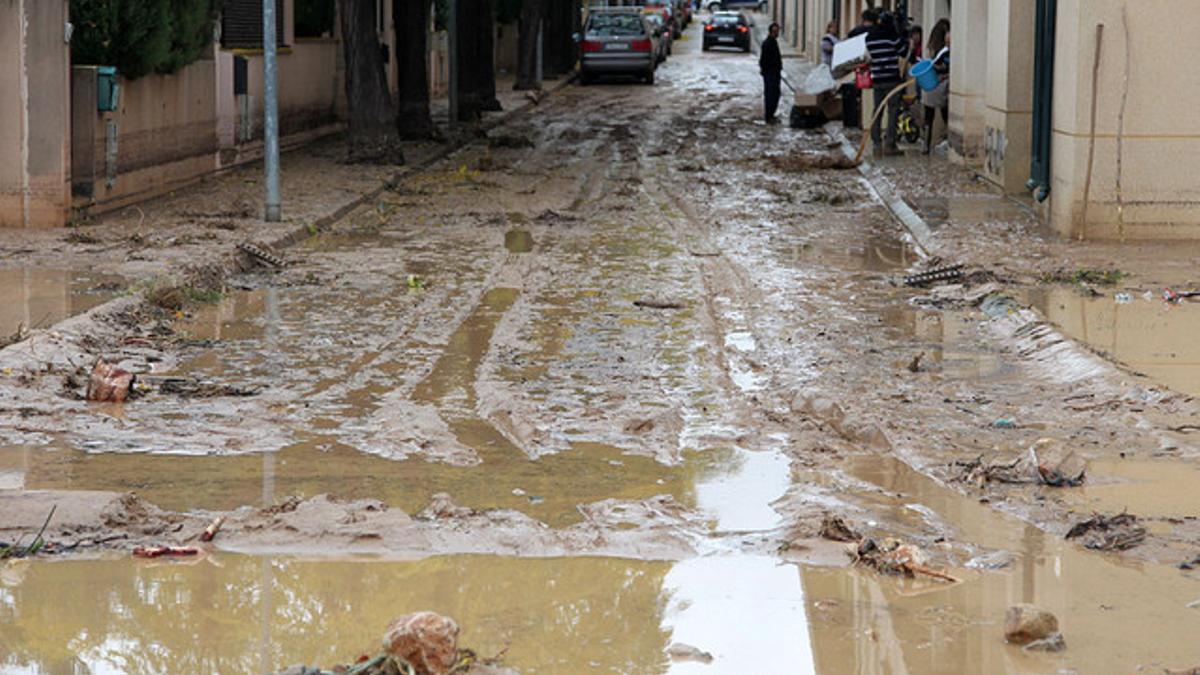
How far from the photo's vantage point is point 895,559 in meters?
6.67

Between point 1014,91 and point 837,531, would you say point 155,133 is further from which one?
point 837,531

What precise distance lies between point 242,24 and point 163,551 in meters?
19.0

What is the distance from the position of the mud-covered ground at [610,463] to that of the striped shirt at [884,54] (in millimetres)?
9790

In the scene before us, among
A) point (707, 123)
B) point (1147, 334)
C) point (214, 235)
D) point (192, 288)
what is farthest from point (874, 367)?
point (707, 123)

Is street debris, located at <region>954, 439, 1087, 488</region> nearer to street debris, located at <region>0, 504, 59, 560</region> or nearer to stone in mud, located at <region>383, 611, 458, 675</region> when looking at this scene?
stone in mud, located at <region>383, 611, 458, 675</region>

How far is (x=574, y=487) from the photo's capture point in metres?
7.95

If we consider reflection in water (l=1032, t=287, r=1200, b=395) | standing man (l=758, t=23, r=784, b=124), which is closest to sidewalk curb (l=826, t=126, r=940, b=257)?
reflection in water (l=1032, t=287, r=1200, b=395)

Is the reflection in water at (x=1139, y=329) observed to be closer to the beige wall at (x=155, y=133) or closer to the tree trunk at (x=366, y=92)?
the beige wall at (x=155, y=133)

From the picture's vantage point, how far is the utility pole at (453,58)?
29.8 m

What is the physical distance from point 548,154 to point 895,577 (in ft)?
66.0

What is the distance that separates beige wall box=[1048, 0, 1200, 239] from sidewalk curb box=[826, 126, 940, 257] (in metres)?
1.42

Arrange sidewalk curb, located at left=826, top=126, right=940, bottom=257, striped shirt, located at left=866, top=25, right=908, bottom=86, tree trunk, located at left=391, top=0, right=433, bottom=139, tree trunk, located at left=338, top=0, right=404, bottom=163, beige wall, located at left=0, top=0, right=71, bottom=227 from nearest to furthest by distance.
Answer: beige wall, located at left=0, top=0, right=71, bottom=227 < sidewalk curb, located at left=826, top=126, right=940, bottom=257 < tree trunk, located at left=338, top=0, right=404, bottom=163 < striped shirt, located at left=866, top=25, right=908, bottom=86 < tree trunk, located at left=391, top=0, right=433, bottom=139

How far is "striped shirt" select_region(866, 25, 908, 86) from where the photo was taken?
25.3 meters

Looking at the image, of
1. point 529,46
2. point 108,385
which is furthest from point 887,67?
point 108,385
